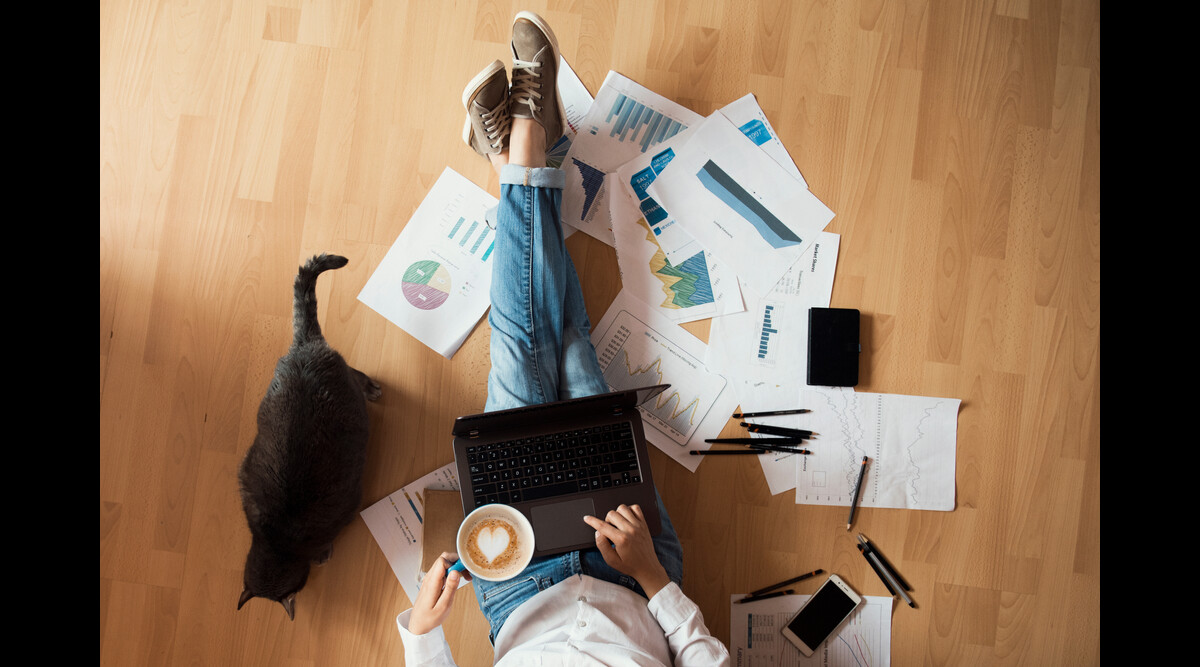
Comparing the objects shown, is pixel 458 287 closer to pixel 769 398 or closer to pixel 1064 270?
pixel 769 398

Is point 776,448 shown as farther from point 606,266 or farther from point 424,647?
point 424,647

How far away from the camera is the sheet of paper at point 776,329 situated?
1.53m

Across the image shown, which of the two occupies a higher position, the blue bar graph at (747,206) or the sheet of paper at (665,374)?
the blue bar graph at (747,206)

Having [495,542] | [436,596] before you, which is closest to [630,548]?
[495,542]

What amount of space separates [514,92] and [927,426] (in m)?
1.28

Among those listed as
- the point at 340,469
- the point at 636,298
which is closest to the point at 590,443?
the point at 636,298

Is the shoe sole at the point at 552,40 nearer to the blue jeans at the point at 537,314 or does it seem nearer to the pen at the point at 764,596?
the blue jeans at the point at 537,314

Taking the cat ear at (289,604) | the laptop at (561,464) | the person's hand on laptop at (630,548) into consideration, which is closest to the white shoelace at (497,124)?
the laptop at (561,464)

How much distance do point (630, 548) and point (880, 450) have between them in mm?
719

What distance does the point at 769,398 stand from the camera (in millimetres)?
1531

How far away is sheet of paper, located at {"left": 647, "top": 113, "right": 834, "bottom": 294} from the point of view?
155 cm

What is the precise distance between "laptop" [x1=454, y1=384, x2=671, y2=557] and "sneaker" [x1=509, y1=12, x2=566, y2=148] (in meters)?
0.70

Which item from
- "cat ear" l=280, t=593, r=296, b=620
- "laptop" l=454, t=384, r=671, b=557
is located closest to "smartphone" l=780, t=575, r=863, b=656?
"laptop" l=454, t=384, r=671, b=557

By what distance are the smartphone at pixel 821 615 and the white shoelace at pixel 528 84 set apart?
1318 millimetres
